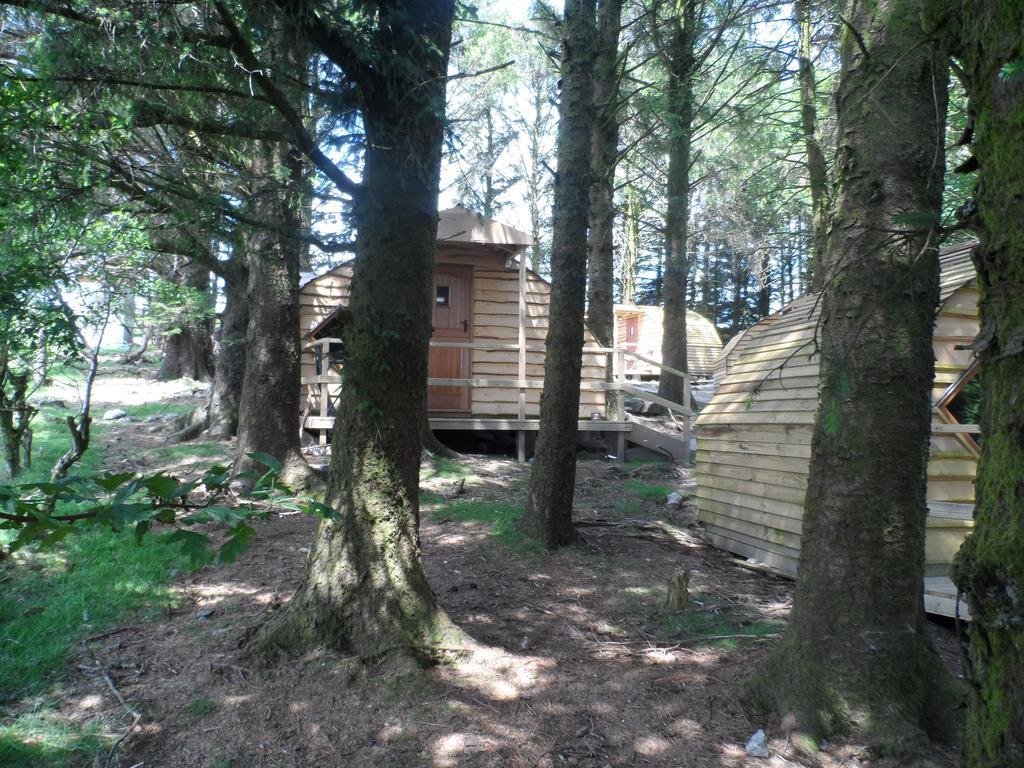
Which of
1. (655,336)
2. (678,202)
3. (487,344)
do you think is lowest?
(487,344)

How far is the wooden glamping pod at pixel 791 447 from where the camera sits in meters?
5.14

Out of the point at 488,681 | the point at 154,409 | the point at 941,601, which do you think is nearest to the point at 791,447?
the point at 941,601

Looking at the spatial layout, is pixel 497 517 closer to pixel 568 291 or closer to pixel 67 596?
pixel 568 291

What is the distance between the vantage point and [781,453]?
6.05m

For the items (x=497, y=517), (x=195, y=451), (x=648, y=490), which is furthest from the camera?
(x=195, y=451)

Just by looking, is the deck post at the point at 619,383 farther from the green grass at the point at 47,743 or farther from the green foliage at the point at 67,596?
the green grass at the point at 47,743

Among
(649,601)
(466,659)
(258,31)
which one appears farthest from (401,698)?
(258,31)

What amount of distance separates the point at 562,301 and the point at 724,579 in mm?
2977

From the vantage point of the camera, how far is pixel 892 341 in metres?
3.06

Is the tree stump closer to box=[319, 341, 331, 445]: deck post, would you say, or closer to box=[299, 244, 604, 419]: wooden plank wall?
box=[299, 244, 604, 419]: wooden plank wall

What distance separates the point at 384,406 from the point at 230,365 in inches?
302

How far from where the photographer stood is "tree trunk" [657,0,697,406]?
37.4 ft

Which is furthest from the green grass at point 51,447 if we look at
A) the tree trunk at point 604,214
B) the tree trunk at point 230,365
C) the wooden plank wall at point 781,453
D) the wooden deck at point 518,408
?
the tree trunk at point 604,214

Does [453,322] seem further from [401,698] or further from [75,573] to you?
[401,698]
